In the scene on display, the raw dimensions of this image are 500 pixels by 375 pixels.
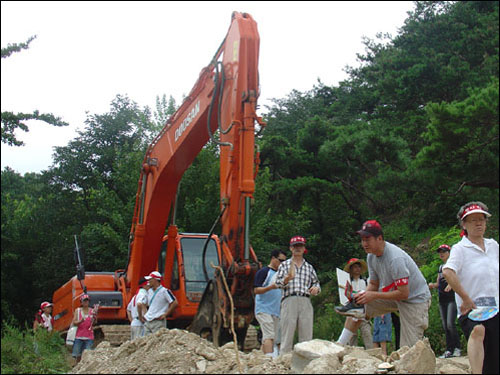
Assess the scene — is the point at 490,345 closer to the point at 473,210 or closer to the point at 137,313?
the point at 473,210

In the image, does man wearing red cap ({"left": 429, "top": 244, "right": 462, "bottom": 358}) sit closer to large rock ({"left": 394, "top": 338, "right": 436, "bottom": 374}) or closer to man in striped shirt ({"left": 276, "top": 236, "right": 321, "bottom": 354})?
man in striped shirt ({"left": 276, "top": 236, "right": 321, "bottom": 354})

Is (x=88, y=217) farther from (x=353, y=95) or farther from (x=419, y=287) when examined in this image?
(x=419, y=287)

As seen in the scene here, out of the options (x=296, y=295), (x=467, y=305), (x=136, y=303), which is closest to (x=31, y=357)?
(x=136, y=303)

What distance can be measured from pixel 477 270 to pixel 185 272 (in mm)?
6292

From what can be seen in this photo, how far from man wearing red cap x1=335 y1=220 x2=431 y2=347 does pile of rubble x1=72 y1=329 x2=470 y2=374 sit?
0.31 metres

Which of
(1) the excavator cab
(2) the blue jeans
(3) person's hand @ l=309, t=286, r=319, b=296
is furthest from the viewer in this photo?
(1) the excavator cab

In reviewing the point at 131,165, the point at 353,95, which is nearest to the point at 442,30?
the point at 353,95

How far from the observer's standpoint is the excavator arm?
692 centimetres

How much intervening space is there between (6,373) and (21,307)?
41.7 feet

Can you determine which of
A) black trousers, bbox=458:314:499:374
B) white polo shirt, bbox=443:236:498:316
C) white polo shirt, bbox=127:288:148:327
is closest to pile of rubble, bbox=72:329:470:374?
black trousers, bbox=458:314:499:374

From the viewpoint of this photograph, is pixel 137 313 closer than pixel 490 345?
No

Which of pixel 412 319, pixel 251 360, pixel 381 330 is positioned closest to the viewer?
pixel 251 360

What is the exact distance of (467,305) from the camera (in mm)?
4785

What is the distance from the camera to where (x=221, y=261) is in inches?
279
